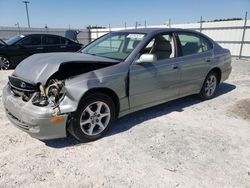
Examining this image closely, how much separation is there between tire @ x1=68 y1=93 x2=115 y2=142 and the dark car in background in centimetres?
701

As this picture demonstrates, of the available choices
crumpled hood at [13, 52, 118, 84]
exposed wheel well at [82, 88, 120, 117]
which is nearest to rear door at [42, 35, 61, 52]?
crumpled hood at [13, 52, 118, 84]

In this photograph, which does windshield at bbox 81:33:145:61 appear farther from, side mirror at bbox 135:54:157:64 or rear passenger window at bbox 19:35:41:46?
rear passenger window at bbox 19:35:41:46

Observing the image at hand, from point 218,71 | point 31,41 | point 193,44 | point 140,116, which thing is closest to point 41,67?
point 140,116

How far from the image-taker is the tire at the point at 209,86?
5176 millimetres

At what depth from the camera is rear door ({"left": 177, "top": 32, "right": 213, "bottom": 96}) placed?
4450 mm

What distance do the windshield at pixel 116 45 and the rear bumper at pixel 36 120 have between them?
143 centimetres

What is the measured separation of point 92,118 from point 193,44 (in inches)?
112

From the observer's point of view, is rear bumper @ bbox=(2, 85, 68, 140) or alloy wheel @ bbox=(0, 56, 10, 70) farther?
alloy wheel @ bbox=(0, 56, 10, 70)

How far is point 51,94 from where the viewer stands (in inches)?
116

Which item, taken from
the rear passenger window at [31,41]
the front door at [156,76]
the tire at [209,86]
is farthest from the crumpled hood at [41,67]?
the rear passenger window at [31,41]

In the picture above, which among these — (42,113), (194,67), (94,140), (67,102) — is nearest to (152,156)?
(94,140)

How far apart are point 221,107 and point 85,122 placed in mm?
3126

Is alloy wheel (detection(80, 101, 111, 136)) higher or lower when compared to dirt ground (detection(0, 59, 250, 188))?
higher

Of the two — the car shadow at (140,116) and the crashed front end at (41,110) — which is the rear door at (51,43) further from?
the crashed front end at (41,110)
